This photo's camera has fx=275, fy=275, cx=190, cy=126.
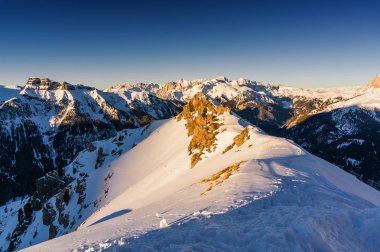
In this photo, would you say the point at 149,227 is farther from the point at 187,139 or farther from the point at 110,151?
the point at 110,151

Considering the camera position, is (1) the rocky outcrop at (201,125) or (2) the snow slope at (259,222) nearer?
(2) the snow slope at (259,222)

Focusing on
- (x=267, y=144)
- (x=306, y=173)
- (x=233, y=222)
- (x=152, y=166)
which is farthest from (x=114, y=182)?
(x=233, y=222)

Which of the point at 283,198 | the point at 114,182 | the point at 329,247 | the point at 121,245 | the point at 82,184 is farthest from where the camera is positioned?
the point at 82,184

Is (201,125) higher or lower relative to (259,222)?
higher

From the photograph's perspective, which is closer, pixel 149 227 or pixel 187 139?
pixel 149 227

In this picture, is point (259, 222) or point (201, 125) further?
point (201, 125)

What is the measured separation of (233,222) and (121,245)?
19.4 feet

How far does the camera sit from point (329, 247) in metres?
12.0

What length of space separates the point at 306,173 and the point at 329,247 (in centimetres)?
1684

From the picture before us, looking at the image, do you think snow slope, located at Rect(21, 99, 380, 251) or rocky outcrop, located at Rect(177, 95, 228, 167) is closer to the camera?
snow slope, located at Rect(21, 99, 380, 251)

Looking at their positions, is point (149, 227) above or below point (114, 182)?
above

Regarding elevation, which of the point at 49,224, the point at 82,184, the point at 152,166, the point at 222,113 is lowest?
the point at 49,224

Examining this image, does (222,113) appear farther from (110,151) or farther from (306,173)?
(110,151)

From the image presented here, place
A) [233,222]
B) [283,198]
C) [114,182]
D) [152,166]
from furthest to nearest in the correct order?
[114,182] < [152,166] < [283,198] < [233,222]
